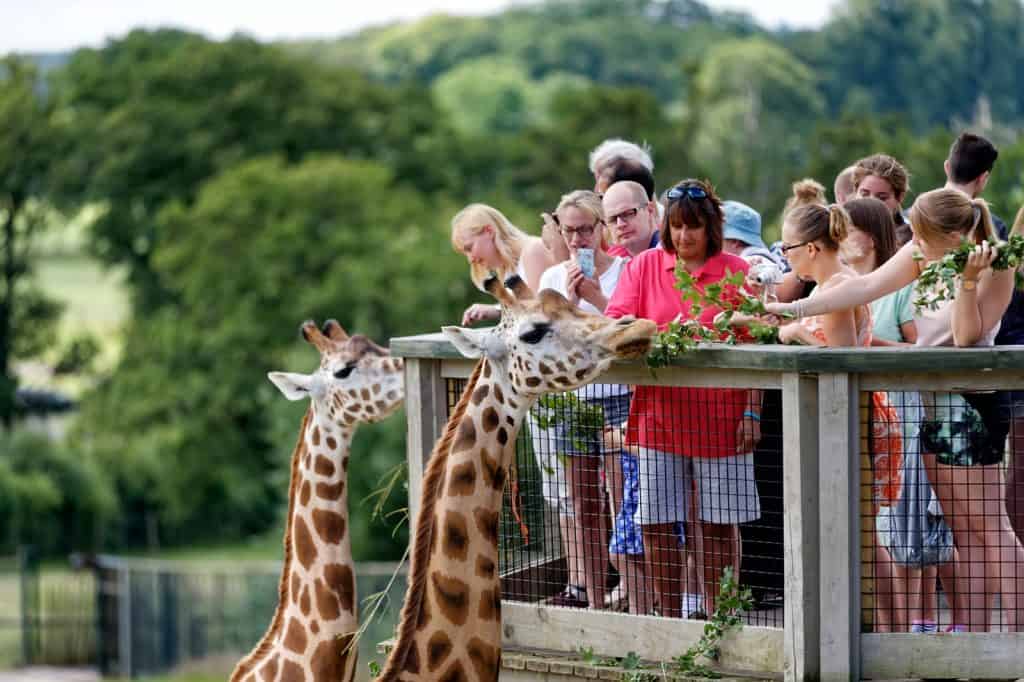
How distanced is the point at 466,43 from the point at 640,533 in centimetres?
8758

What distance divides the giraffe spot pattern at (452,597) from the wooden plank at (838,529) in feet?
4.28

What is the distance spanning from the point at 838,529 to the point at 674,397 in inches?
32.2

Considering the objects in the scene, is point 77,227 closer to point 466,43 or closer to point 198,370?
point 198,370

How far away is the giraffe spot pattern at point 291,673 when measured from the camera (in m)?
7.67

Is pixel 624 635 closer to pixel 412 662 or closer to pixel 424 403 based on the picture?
pixel 412 662

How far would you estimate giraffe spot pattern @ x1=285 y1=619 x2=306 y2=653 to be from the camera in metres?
7.76

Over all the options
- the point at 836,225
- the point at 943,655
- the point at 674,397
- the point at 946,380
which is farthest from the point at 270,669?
the point at 946,380

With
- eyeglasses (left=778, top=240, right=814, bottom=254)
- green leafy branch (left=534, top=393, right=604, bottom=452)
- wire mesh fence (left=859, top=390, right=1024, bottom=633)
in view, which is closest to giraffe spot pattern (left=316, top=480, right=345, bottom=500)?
green leafy branch (left=534, top=393, right=604, bottom=452)

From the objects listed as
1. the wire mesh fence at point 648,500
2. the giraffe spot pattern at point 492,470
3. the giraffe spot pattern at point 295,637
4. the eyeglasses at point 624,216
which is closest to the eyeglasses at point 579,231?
the eyeglasses at point 624,216

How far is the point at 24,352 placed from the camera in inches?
2020

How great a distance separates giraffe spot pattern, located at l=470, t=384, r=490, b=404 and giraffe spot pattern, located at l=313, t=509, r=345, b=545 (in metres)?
1.76

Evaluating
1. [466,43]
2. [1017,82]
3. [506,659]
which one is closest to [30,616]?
[506,659]

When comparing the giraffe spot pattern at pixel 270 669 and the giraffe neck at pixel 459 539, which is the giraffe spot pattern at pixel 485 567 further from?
the giraffe spot pattern at pixel 270 669

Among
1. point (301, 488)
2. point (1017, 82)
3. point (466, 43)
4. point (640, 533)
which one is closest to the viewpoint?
point (640, 533)
